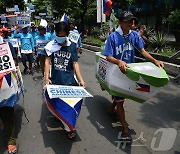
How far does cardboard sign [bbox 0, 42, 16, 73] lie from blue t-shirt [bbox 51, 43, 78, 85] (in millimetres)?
712

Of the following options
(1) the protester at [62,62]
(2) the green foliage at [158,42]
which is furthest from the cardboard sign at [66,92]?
(2) the green foliage at [158,42]

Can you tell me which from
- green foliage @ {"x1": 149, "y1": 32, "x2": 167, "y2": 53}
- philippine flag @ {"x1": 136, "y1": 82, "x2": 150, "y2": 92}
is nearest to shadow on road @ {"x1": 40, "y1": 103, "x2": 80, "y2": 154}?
philippine flag @ {"x1": 136, "y1": 82, "x2": 150, "y2": 92}

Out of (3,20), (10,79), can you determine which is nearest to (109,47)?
(10,79)

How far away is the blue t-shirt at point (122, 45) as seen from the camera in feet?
13.4

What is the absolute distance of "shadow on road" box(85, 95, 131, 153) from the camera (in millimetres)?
4193

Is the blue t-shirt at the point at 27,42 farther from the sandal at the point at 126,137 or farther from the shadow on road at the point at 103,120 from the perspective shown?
the sandal at the point at 126,137

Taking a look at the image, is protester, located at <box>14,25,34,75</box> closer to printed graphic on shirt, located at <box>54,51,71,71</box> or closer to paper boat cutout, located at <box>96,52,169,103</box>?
printed graphic on shirt, located at <box>54,51,71,71</box>

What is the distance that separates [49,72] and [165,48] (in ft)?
26.2

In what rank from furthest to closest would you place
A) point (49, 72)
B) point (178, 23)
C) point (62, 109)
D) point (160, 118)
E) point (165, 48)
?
1. point (178, 23)
2. point (165, 48)
3. point (160, 118)
4. point (49, 72)
5. point (62, 109)

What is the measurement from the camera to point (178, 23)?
12070 millimetres

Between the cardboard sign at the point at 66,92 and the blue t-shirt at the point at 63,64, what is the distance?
0.29 metres

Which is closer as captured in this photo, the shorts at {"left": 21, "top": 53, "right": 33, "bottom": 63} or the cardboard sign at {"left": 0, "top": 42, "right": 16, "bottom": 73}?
the cardboard sign at {"left": 0, "top": 42, "right": 16, "bottom": 73}

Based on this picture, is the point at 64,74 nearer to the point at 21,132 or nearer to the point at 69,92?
the point at 69,92

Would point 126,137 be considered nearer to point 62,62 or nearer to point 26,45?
point 62,62
